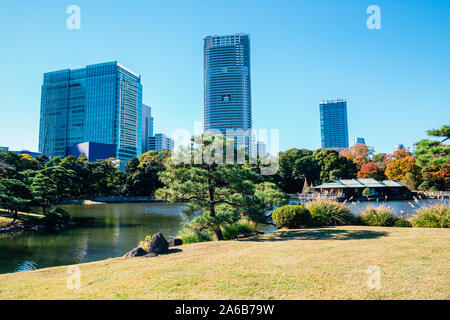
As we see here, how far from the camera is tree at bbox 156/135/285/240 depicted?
8953 millimetres

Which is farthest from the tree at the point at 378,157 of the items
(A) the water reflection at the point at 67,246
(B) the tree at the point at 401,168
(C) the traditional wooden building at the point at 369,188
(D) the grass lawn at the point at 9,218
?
(D) the grass lawn at the point at 9,218

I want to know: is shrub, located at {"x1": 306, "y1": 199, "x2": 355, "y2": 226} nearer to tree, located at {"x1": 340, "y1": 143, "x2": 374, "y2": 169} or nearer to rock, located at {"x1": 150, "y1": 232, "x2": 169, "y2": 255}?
rock, located at {"x1": 150, "y1": 232, "x2": 169, "y2": 255}

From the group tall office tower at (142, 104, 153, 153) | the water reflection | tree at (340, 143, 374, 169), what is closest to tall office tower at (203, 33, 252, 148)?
tree at (340, 143, 374, 169)

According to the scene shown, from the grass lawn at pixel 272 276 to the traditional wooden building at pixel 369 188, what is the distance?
3266cm

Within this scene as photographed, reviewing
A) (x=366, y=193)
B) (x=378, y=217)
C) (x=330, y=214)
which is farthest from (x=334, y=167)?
(x=330, y=214)

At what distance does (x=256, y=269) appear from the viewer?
4.75 m

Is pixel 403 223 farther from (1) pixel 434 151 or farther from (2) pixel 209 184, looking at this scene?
(2) pixel 209 184

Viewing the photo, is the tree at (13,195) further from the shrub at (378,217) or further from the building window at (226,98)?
the building window at (226,98)

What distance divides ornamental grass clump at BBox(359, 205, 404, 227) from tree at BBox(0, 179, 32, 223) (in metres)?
19.1

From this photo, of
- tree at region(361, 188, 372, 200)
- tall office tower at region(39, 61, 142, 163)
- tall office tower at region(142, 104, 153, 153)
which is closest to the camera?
tree at region(361, 188, 372, 200)

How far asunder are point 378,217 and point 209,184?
6.94 meters
